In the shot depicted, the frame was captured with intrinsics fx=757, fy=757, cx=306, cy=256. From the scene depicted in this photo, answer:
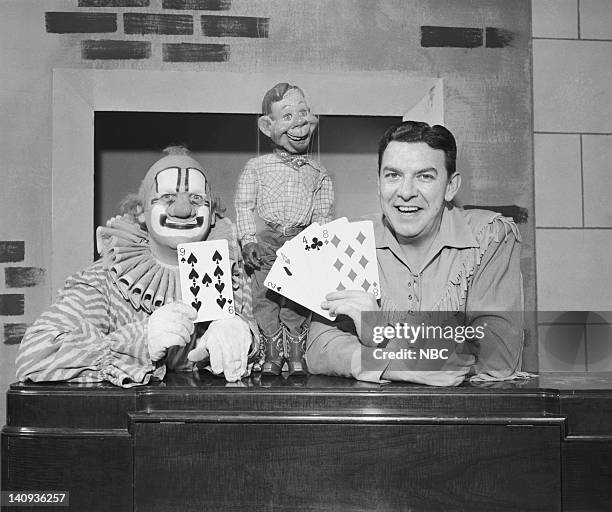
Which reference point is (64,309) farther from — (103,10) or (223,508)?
(103,10)

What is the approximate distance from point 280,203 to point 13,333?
0.95m

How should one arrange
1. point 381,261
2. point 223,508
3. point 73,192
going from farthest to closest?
point 73,192 → point 381,261 → point 223,508

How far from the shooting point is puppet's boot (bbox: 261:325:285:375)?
72.1 inches

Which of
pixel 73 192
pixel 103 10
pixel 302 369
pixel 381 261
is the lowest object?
pixel 302 369

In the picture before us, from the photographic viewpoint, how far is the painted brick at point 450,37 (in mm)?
2389

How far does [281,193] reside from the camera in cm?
198

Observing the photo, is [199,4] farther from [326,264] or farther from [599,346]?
[599,346]

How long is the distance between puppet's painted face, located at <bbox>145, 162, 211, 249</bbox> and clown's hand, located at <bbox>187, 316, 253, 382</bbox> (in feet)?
0.76

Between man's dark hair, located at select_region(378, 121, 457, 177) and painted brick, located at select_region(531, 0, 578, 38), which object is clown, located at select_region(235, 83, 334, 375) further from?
painted brick, located at select_region(531, 0, 578, 38)

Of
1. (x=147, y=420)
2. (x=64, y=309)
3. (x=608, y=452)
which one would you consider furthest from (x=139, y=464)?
(x=608, y=452)

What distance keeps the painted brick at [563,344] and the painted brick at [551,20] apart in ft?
3.10

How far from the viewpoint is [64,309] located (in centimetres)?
170

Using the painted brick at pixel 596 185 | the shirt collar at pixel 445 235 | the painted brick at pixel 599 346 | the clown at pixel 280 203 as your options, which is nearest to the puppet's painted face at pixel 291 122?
the clown at pixel 280 203

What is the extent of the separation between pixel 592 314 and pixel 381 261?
102 centimetres
